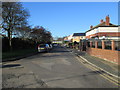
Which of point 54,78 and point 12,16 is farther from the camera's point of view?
point 12,16

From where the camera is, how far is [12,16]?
2461cm

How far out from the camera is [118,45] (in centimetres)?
1283

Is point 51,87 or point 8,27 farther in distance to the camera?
point 8,27

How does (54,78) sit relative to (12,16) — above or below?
below

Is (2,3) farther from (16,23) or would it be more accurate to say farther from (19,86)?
(19,86)

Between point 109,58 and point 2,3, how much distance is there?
61.2ft

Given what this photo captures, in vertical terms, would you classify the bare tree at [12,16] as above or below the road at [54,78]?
above

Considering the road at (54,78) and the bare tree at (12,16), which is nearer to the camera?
the road at (54,78)

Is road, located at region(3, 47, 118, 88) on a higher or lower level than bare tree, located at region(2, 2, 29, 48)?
lower

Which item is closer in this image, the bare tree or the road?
the road

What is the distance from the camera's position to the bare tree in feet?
Answer: 77.5

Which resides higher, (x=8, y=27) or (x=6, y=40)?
(x=8, y=27)

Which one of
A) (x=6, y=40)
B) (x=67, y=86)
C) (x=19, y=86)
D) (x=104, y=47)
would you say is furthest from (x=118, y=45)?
(x=6, y=40)

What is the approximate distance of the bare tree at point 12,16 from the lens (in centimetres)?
2363
